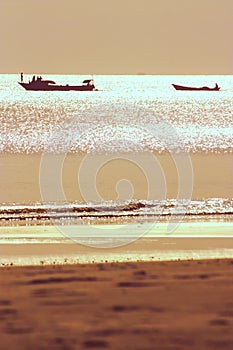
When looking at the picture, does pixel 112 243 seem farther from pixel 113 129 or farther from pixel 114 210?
pixel 113 129

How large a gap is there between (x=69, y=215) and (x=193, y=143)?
49.5 metres

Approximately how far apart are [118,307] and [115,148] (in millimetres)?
55773

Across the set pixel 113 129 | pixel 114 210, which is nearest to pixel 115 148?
pixel 113 129

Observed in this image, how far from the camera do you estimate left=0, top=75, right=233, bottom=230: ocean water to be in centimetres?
2577

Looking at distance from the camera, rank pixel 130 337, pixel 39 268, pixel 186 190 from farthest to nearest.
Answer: pixel 186 190 < pixel 39 268 < pixel 130 337

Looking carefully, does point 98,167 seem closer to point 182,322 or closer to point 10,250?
point 10,250

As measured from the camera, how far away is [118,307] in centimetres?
994

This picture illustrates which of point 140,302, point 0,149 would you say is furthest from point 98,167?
point 140,302

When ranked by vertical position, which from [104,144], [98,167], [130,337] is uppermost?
[104,144]

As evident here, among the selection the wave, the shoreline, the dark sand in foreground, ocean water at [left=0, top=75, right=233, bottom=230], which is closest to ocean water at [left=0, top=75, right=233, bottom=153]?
ocean water at [left=0, top=75, right=233, bottom=230]

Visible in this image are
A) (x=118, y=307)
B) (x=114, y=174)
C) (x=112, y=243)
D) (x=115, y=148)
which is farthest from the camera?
(x=115, y=148)

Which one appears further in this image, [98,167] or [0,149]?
[0,149]

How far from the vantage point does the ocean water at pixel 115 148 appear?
25.8 meters

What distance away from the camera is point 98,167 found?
47500 mm
